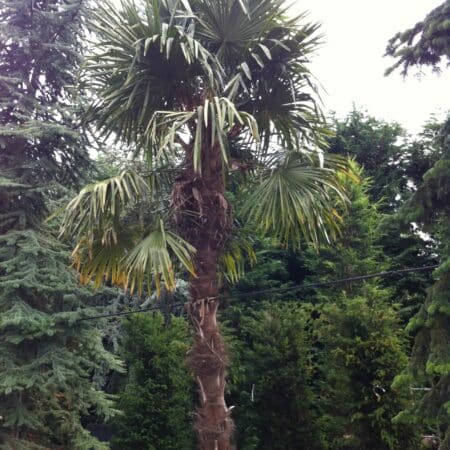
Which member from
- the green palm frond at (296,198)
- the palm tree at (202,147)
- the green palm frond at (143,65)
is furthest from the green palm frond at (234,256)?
the green palm frond at (143,65)

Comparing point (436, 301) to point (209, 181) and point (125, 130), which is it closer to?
point (209, 181)

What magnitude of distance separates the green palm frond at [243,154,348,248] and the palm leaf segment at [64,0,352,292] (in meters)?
0.01


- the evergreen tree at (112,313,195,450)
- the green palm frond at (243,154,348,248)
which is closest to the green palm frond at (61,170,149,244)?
the green palm frond at (243,154,348,248)

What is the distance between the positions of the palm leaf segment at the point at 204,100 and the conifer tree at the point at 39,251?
2096mm

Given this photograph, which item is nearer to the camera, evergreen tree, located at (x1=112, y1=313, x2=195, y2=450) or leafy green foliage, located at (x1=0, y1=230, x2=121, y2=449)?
leafy green foliage, located at (x1=0, y1=230, x2=121, y2=449)

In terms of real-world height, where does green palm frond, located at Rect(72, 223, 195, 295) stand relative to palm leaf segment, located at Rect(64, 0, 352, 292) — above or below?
→ below

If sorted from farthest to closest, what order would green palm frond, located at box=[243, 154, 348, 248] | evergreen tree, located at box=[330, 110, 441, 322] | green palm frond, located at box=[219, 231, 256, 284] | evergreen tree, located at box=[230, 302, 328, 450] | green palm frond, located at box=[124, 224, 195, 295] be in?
evergreen tree, located at box=[330, 110, 441, 322] → evergreen tree, located at box=[230, 302, 328, 450] → green palm frond, located at box=[219, 231, 256, 284] → green palm frond, located at box=[243, 154, 348, 248] → green palm frond, located at box=[124, 224, 195, 295]

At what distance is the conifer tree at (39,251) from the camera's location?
7445 millimetres

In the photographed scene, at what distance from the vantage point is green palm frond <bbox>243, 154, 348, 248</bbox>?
5.22 m

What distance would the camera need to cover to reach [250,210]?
5.49 m

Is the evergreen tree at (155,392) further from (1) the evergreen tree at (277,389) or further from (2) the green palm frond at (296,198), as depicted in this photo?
(2) the green palm frond at (296,198)

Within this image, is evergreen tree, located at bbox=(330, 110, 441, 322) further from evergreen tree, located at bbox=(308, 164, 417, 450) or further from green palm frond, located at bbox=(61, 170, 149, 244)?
green palm frond, located at bbox=(61, 170, 149, 244)

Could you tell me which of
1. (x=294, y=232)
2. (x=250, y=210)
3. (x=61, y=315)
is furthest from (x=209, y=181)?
(x=61, y=315)

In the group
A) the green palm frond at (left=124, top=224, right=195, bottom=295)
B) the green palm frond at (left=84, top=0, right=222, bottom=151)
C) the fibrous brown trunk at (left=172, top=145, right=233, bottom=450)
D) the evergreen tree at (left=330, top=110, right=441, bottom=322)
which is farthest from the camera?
the evergreen tree at (left=330, top=110, right=441, bottom=322)
